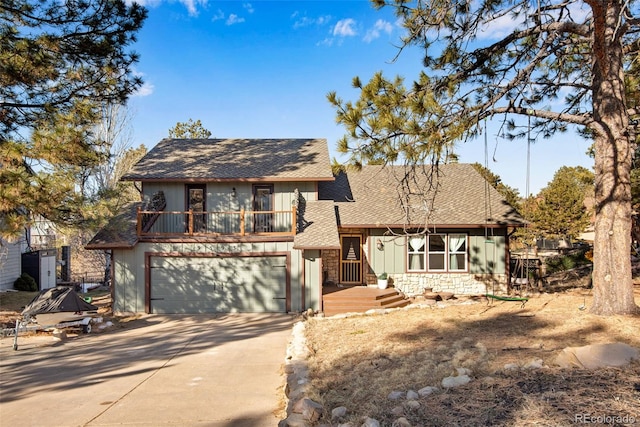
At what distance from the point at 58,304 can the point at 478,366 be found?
33.4 feet

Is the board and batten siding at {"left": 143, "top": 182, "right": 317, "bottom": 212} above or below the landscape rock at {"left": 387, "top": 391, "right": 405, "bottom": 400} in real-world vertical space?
above

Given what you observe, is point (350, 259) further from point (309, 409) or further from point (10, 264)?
point (10, 264)

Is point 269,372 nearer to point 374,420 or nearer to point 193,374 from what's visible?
point 193,374

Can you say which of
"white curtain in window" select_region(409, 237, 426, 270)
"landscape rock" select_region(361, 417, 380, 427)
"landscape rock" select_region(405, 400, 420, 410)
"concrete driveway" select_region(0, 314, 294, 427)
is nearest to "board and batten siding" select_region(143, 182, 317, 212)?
"white curtain in window" select_region(409, 237, 426, 270)

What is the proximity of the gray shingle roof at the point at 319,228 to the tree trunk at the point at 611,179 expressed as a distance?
6760mm

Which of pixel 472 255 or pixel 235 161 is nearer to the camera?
pixel 472 255

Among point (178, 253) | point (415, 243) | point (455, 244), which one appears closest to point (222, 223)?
Answer: point (178, 253)

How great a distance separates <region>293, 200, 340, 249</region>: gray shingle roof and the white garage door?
1.06 metres

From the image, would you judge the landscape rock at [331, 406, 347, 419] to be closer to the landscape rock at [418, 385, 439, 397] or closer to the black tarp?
the landscape rock at [418, 385, 439, 397]

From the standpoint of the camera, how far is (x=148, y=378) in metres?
6.73

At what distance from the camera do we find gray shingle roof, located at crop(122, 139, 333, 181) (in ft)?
48.2

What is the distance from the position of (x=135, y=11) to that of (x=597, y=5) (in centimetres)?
1066

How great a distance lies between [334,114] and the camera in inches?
309

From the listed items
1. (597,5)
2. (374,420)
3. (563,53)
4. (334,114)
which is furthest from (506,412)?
(563,53)
